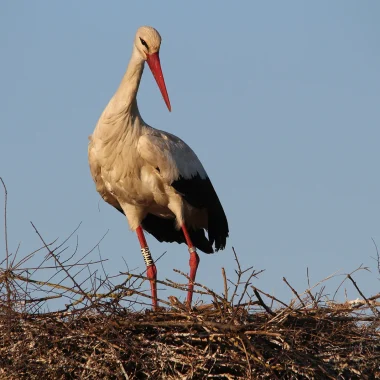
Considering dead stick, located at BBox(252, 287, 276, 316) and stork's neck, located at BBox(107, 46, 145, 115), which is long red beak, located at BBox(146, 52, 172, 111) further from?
dead stick, located at BBox(252, 287, 276, 316)

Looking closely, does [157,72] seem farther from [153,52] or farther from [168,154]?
[168,154]

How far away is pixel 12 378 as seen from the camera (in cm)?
802

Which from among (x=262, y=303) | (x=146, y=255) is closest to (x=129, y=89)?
(x=146, y=255)

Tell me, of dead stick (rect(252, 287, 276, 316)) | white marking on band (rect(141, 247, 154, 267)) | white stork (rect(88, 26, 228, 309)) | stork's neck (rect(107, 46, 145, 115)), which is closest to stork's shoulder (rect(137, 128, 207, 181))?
white stork (rect(88, 26, 228, 309))

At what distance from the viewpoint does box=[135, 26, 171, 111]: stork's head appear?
10281 mm

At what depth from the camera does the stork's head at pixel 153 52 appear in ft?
33.7

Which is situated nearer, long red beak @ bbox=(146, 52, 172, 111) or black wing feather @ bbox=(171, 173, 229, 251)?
long red beak @ bbox=(146, 52, 172, 111)

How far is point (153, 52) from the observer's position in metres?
10.3

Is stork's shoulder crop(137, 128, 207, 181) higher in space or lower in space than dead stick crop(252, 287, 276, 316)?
higher

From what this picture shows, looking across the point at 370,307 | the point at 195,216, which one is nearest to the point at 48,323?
the point at 370,307

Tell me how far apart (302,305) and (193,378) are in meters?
1.00

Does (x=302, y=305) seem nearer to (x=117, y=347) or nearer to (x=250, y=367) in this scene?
(x=250, y=367)

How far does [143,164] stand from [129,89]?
2.18 ft

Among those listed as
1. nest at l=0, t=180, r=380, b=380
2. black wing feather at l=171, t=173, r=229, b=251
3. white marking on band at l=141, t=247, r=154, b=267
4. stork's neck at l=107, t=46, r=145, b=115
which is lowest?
nest at l=0, t=180, r=380, b=380
